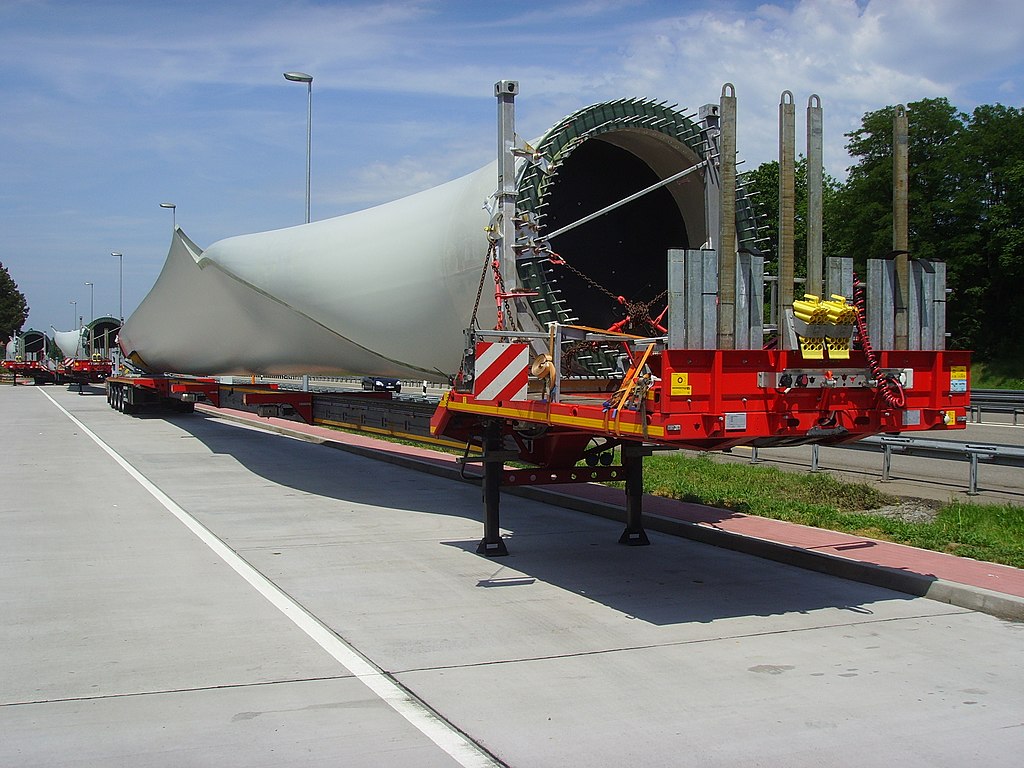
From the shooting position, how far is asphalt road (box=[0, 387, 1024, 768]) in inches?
182

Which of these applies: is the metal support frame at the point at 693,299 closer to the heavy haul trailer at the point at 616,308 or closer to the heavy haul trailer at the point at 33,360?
the heavy haul trailer at the point at 616,308

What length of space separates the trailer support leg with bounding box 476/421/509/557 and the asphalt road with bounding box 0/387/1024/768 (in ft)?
0.84

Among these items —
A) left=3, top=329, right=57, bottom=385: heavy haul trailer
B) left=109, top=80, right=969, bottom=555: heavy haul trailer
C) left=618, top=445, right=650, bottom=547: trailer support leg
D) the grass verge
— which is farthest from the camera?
left=3, top=329, right=57, bottom=385: heavy haul trailer

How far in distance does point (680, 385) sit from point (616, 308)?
3.82 meters

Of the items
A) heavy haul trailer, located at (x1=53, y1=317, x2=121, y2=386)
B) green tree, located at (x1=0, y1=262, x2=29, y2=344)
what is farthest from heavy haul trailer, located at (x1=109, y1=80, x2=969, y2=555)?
green tree, located at (x1=0, y1=262, x2=29, y2=344)

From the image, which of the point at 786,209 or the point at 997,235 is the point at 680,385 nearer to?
the point at 786,209

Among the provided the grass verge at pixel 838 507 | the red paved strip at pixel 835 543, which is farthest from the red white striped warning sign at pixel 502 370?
the grass verge at pixel 838 507

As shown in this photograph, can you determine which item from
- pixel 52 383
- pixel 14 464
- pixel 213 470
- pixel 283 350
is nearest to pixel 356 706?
pixel 283 350

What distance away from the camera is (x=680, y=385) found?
19.6ft

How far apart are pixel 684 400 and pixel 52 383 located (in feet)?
240

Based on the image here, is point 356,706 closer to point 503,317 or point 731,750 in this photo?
point 731,750

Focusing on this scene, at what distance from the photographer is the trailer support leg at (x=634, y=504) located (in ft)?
30.2

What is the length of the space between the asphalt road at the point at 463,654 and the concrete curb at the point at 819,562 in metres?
0.15

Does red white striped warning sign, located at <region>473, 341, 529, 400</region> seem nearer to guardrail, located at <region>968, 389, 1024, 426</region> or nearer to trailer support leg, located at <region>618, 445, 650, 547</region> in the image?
trailer support leg, located at <region>618, 445, 650, 547</region>
